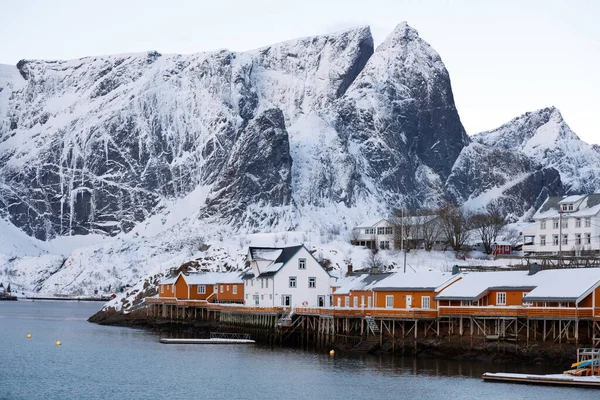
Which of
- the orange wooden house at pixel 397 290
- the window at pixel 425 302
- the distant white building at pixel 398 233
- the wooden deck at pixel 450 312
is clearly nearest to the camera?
the wooden deck at pixel 450 312

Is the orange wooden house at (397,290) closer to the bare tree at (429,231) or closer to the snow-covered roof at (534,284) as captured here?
the snow-covered roof at (534,284)

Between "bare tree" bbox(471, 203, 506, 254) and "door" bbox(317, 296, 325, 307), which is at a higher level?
"bare tree" bbox(471, 203, 506, 254)

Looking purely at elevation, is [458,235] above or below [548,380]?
above

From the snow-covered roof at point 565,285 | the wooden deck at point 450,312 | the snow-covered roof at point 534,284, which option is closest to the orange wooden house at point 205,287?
the wooden deck at point 450,312

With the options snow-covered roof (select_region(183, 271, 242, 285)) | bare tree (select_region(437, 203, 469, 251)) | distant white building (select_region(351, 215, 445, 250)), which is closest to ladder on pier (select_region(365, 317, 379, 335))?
snow-covered roof (select_region(183, 271, 242, 285))

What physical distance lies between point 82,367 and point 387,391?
1029 inches

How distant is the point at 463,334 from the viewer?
80438mm

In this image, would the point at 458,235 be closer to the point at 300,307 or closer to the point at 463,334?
the point at 300,307

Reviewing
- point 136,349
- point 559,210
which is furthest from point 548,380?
point 559,210

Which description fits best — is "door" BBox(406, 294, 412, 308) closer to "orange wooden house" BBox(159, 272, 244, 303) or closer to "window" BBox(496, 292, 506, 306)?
"window" BBox(496, 292, 506, 306)

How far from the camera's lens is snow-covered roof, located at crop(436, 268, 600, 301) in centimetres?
7406

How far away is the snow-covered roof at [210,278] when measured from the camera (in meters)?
126

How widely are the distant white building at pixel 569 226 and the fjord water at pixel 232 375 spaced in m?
56.2

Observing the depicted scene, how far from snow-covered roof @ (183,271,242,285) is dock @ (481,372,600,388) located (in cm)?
6171
